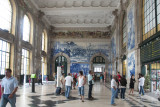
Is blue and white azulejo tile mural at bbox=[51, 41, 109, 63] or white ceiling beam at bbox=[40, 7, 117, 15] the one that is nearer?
white ceiling beam at bbox=[40, 7, 117, 15]

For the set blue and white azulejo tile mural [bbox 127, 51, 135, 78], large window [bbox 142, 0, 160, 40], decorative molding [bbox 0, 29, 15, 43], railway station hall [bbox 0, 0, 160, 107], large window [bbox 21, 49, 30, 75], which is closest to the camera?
railway station hall [bbox 0, 0, 160, 107]

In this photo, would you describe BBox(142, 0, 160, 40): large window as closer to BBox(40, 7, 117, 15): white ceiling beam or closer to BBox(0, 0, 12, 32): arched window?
BBox(40, 7, 117, 15): white ceiling beam

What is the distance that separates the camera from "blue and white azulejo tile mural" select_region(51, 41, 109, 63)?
29.5 metres

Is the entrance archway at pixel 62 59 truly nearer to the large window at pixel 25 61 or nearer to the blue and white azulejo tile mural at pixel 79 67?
the blue and white azulejo tile mural at pixel 79 67

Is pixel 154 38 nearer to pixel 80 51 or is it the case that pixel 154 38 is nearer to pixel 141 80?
pixel 141 80

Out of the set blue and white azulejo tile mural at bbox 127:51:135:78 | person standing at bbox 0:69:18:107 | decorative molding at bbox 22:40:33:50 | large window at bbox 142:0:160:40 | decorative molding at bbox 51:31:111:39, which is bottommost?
person standing at bbox 0:69:18:107

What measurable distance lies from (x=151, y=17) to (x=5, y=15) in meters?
11.8

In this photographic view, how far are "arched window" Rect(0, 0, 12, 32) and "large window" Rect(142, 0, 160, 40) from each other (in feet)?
36.9

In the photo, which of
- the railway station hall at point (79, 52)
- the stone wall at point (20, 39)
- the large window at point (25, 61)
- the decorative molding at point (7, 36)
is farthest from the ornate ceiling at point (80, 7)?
the decorative molding at point (7, 36)

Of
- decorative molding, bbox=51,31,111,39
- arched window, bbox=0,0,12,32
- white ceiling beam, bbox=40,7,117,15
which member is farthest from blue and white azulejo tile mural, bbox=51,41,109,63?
arched window, bbox=0,0,12,32

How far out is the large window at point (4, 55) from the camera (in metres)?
14.1

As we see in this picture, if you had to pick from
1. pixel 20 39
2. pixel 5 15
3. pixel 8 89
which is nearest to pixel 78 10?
pixel 20 39

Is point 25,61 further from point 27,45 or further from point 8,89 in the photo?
point 8,89

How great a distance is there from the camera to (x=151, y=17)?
1072 cm
